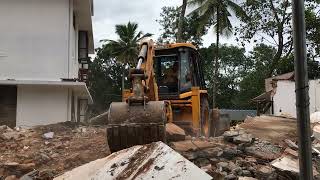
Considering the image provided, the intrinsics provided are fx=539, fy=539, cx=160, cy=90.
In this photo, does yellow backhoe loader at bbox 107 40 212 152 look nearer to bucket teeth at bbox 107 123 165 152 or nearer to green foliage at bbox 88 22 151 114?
bucket teeth at bbox 107 123 165 152

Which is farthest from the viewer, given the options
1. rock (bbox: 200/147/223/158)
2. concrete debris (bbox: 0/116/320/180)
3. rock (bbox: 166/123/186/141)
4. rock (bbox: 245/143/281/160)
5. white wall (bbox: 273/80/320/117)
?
white wall (bbox: 273/80/320/117)

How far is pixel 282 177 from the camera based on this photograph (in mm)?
9797

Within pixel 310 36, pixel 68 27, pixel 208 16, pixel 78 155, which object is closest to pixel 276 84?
pixel 310 36

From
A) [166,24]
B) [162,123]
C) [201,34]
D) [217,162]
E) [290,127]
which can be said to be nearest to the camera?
[162,123]

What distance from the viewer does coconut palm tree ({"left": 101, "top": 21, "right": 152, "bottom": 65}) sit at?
4947 centimetres

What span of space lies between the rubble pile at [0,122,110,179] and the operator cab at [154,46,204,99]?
79.6 inches

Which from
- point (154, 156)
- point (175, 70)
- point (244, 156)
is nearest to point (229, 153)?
point (244, 156)

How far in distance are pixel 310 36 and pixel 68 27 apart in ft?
62.4

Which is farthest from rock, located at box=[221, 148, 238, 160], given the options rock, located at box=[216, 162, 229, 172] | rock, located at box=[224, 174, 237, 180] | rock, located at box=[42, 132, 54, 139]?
rock, located at box=[42, 132, 54, 139]

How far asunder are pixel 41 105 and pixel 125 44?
29.2 metres

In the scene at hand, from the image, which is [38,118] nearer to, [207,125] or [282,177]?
[207,125]

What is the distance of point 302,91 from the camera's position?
5.07 metres

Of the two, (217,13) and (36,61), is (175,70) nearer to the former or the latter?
(36,61)

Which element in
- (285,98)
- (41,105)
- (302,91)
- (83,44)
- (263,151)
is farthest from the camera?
(285,98)
